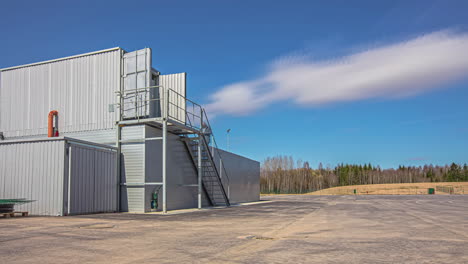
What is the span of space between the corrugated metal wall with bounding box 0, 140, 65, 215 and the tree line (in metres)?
75.2

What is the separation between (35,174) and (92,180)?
7.88ft

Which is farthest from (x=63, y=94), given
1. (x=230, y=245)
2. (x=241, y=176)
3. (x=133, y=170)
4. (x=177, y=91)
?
(x=241, y=176)

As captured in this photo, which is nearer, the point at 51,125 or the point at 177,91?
the point at 51,125

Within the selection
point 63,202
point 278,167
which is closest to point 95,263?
point 63,202

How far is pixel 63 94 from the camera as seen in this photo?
870 inches

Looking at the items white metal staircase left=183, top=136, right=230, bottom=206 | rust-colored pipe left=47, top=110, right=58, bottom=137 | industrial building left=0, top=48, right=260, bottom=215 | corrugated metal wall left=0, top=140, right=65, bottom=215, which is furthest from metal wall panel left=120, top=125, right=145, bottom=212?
rust-colored pipe left=47, top=110, right=58, bottom=137

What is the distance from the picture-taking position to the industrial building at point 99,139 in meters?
16.6

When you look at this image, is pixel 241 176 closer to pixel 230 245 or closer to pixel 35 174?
pixel 35 174

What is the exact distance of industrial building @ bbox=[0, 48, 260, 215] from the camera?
54.4 ft

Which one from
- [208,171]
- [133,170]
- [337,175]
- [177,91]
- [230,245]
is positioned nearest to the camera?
[230,245]

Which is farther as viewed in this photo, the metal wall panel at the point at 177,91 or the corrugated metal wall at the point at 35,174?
the metal wall panel at the point at 177,91

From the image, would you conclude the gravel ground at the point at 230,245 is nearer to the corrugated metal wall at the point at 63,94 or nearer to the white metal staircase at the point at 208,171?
the corrugated metal wall at the point at 63,94

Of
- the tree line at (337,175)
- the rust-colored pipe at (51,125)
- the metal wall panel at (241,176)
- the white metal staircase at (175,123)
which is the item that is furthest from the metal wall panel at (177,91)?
the tree line at (337,175)

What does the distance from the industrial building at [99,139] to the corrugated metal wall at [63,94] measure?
57mm
